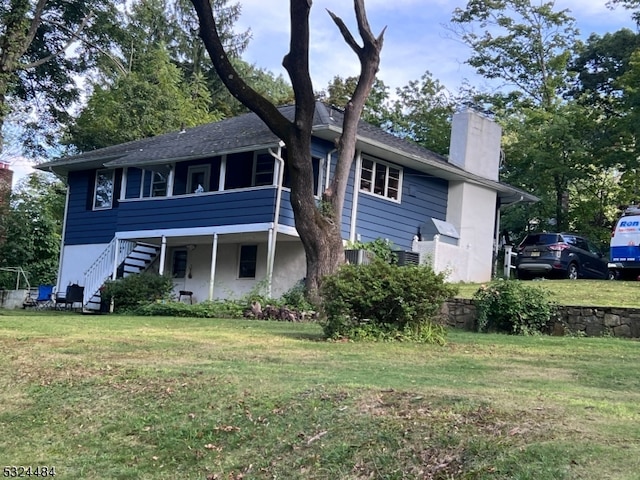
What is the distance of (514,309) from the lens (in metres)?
12.4

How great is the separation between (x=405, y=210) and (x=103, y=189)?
10.9m

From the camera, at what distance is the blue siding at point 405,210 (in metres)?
21.0

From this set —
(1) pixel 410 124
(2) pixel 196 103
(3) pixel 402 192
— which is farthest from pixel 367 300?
(2) pixel 196 103

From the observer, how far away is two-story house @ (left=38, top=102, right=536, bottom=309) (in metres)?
19.8

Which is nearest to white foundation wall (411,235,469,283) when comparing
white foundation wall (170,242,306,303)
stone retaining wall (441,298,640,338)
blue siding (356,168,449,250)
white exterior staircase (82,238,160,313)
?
blue siding (356,168,449,250)

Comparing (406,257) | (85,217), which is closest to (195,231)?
(406,257)

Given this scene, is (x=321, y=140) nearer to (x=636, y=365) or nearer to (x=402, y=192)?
(x=402, y=192)

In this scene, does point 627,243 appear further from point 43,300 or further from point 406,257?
point 43,300

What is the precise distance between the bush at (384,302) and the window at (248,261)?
415 inches

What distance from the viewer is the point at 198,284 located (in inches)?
885

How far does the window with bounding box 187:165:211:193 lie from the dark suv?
9924mm

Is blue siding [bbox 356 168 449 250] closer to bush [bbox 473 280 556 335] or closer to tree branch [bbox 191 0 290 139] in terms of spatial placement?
tree branch [bbox 191 0 290 139]

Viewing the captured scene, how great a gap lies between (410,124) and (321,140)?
19113 mm

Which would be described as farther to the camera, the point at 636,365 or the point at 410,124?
the point at 410,124
